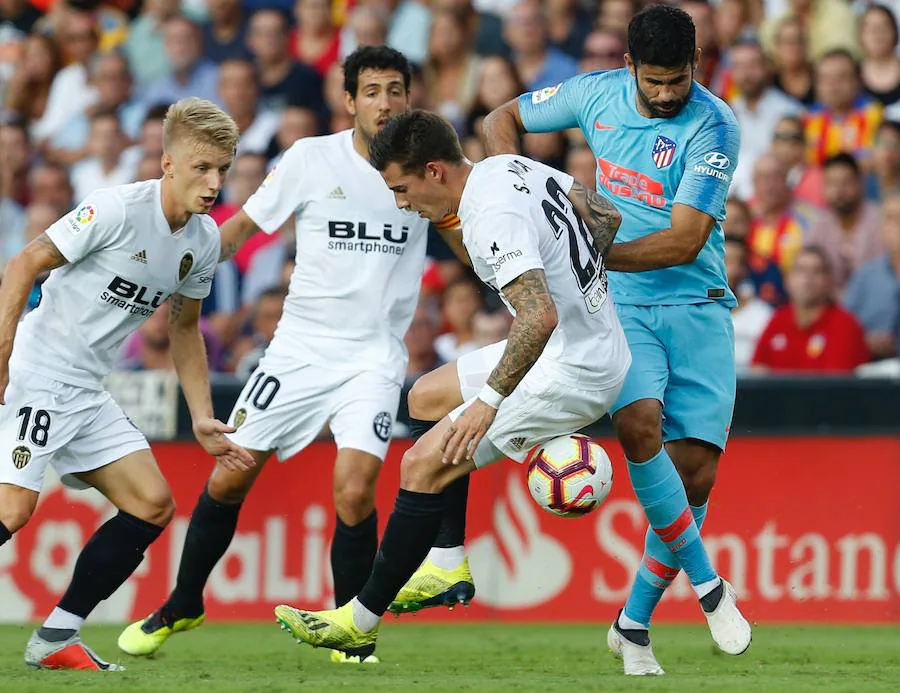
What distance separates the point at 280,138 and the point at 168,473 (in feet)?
12.7

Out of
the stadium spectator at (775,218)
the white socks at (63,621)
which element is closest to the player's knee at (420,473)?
the white socks at (63,621)

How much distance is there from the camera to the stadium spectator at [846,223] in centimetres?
1158

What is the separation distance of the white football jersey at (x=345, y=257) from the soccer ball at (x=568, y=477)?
4.52 feet

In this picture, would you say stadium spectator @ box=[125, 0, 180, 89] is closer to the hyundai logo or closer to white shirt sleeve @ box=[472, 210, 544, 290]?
the hyundai logo

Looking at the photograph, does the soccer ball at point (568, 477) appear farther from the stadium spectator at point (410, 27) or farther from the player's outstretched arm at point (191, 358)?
the stadium spectator at point (410, 27)

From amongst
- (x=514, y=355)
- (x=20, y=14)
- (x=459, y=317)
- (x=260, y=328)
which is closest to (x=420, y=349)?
(x=459, y=317)

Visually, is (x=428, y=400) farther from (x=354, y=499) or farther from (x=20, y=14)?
(x=20, y=14)

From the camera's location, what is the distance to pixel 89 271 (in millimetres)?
7016

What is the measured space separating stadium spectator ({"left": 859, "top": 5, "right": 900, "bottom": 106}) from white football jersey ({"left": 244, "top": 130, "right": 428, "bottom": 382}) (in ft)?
19.3

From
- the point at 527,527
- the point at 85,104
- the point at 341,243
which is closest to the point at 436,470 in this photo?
the point at 341,243

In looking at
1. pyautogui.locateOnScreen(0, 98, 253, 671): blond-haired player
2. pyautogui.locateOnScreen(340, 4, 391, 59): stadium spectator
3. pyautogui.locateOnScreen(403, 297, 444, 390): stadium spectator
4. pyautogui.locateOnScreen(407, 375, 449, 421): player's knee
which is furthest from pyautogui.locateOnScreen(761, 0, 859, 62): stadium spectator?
pyautogui.locateOnScreen(0, 98, 253, 671): blond-haired player

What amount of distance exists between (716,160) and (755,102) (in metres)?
5.99

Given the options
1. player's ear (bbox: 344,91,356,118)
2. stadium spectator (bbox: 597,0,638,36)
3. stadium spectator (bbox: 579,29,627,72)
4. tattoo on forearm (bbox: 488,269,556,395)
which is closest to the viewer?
tattoo on forearm (bbox: 488,269,556,395)

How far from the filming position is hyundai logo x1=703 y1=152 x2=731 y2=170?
272 inches
